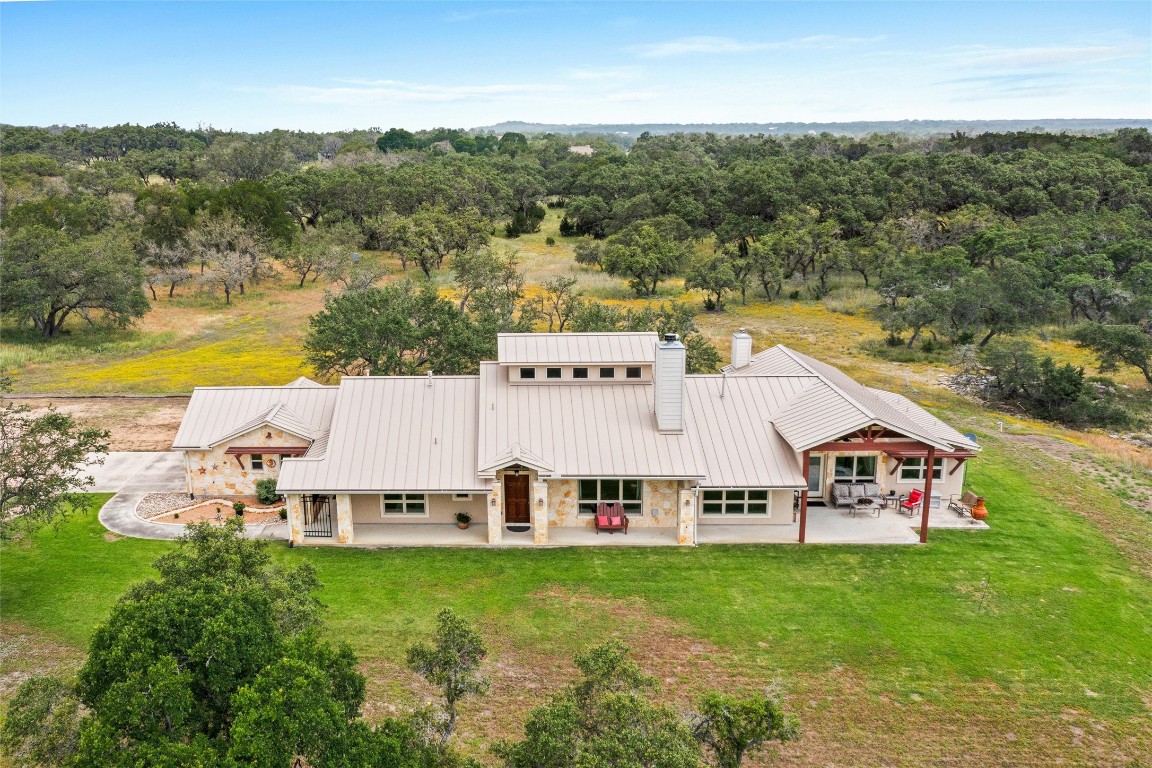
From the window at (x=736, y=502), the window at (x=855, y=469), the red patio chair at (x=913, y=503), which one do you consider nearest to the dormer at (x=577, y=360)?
the window at (x=736, y=502)

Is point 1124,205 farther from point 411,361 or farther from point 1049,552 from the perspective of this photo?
point 411,361

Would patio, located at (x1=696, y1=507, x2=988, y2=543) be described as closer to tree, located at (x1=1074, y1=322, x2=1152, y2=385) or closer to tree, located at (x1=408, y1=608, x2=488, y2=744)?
tree, located at (x1=408, y1=608, x2=488, y2=744)

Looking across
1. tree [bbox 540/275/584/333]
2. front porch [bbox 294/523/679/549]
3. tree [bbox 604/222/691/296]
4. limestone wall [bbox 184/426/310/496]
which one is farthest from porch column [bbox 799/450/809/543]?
tree [bbox 604/222/691/296]

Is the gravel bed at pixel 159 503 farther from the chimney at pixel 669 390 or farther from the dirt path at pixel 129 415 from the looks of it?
the chimney at pixel 669 390

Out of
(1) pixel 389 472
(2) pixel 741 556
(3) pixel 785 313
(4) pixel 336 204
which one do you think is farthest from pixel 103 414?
(4) pixel 336 204

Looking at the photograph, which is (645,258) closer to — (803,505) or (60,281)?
(60,281)

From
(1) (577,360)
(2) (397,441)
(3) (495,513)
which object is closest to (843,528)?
(1) (577,360)

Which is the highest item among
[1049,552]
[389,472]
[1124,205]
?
[1124,205]
